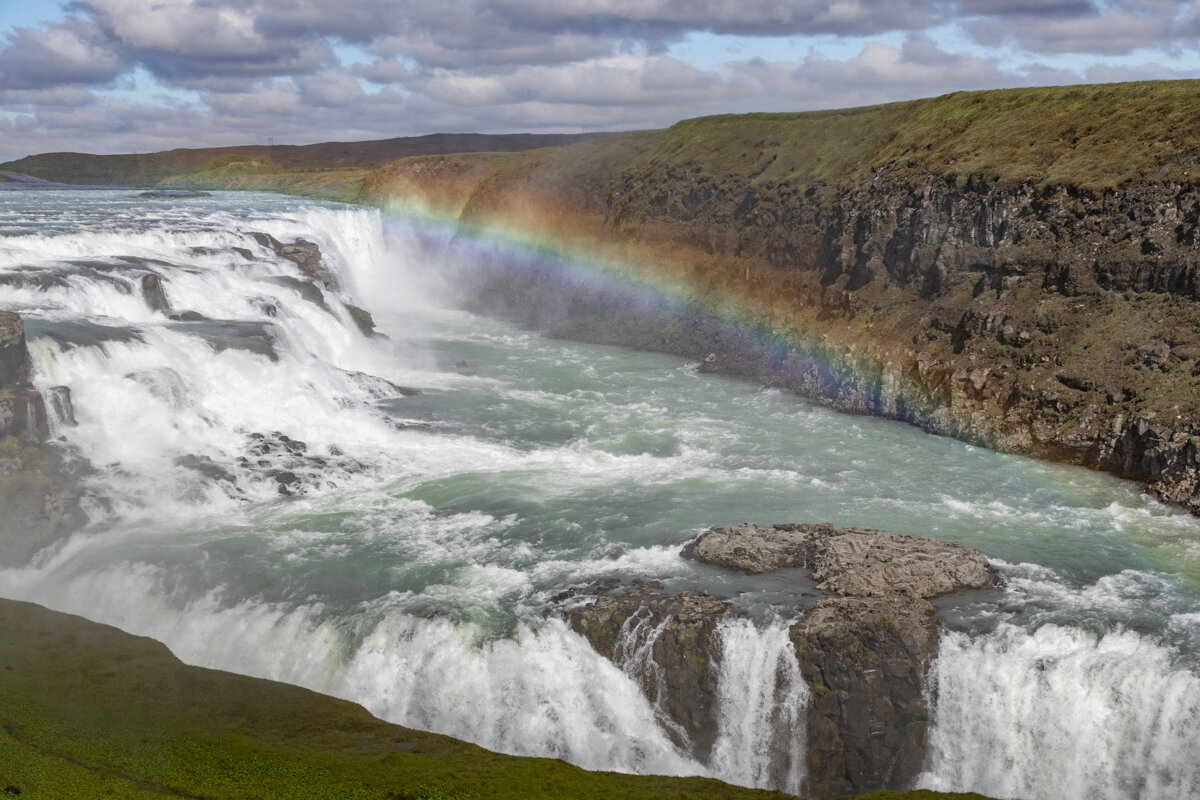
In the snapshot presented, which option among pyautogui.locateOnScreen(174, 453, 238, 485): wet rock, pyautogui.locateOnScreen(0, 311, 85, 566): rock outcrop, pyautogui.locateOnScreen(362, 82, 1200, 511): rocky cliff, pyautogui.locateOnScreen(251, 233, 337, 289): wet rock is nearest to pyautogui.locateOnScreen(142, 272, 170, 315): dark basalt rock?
pyautogui.locateOnScreen(0, 311, 85, 566): rock outcrop

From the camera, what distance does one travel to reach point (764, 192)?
4925 cm

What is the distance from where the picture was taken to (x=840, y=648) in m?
17.3

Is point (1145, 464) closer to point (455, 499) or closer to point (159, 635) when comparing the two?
point (455, 499)

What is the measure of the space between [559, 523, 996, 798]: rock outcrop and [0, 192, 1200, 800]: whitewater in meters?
0.28

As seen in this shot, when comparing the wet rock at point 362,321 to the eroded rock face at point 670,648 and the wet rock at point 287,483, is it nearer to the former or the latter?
the wet rock at point 287,483

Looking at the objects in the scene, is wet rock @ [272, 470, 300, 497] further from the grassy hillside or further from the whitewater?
the grassy hillside

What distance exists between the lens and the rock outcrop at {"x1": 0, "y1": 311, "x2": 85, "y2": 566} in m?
22.4

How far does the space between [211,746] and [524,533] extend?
9874 mm

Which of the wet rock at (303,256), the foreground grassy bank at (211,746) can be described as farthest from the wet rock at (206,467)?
the wet rock at (303,256)

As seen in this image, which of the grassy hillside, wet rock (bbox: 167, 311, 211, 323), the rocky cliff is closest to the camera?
the rocky cliff

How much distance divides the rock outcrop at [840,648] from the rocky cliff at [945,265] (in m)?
10.8

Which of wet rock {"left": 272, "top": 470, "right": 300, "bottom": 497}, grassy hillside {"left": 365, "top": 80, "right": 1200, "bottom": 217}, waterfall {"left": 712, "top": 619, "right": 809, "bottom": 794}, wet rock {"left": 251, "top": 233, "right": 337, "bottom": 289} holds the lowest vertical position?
waterfall {"left": 712, "top": 619, "right": 809, "bottom": 794}

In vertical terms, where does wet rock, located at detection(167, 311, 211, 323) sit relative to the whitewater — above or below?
above

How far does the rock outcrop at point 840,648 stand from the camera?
16719mm
